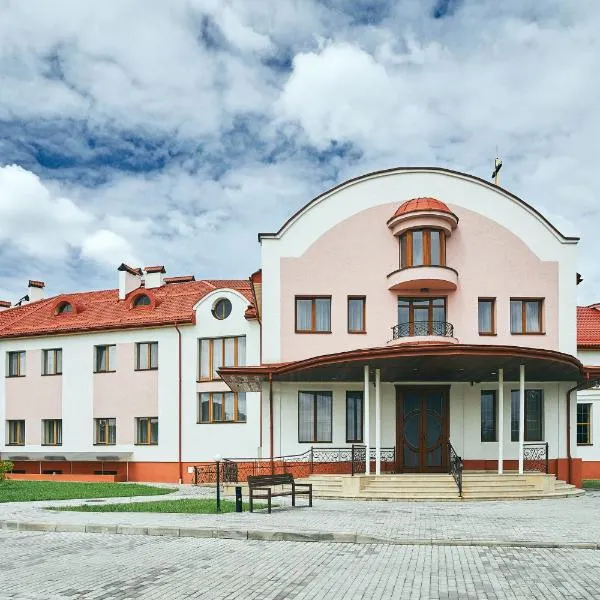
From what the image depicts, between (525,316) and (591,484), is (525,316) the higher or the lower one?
the higher one

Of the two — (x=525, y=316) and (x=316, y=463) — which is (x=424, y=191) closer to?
(x=525, y=316)

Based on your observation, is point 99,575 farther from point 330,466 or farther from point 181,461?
point 181,461

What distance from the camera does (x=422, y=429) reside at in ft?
82.8

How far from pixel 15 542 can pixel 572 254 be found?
2119cm

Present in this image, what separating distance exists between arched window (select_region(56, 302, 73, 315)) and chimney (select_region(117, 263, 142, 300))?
232 centimetres

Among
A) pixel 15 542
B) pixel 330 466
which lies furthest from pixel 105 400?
pixel 15 542

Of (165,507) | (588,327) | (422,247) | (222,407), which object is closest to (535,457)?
(422,247)

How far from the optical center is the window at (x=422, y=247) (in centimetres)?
2575

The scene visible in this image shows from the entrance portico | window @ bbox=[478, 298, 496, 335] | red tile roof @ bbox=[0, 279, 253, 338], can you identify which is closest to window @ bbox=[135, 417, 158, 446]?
red tile roof @ bbox=[0, 279, 253, 338]

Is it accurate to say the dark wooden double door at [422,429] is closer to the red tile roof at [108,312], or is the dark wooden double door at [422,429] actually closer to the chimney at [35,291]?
the red tile roof at [108,312]

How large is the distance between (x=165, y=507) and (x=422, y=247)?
13.4m

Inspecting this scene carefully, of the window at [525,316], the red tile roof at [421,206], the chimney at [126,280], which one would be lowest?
the window at [525,316]

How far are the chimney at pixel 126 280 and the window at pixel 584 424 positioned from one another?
2012cm

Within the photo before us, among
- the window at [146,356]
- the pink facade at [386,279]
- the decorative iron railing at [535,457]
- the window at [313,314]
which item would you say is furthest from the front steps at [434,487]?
the window at [146,356]
